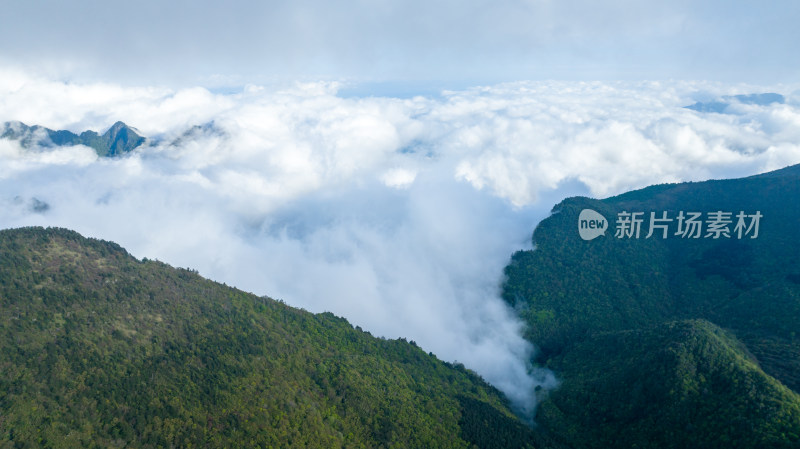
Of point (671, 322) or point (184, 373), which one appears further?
point (671, 322)

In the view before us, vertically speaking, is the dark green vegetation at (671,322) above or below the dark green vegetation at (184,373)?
above

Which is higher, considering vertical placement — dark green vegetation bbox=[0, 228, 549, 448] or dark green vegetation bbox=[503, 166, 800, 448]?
dark green vegetation bbox=[503, 166, 800, 448]

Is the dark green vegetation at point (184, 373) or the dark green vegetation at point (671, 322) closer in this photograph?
the dark green vegetation at point (184, 373)

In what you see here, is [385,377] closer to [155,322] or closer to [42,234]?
[155,322]

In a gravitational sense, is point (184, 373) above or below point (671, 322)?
below
